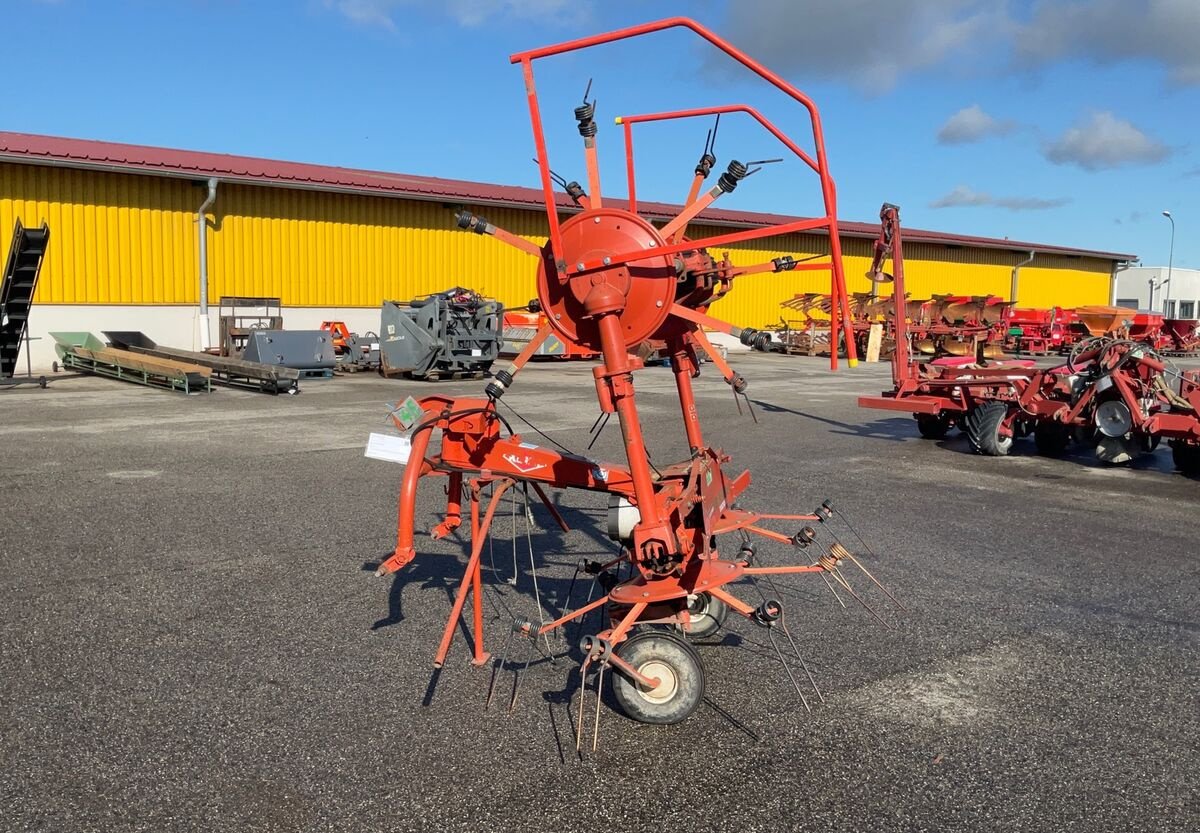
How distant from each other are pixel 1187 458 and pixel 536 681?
8.43 meters

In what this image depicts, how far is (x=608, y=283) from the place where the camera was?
3.91 meters

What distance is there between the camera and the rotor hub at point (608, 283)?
3.90 meters

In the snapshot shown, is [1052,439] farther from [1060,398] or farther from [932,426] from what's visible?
[932,426]

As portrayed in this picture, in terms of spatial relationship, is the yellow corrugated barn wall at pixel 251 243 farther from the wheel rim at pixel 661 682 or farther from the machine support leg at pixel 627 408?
the wheel rim at pixel 661 682

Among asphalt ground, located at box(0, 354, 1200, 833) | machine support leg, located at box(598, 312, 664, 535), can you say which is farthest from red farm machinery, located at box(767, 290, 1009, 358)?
machine support leg, located at box(598, 312, 664, 535)

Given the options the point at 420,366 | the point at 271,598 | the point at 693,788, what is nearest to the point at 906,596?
the point at 693,788

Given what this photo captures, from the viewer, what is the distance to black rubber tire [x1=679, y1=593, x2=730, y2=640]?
491 centimetres

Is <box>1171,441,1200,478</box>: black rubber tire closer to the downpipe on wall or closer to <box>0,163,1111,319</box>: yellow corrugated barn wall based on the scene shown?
<box>0,163,1111,319</box>: yellow corrugated barn wall

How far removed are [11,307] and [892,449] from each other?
15.1 meters

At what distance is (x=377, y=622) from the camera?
5.16 m

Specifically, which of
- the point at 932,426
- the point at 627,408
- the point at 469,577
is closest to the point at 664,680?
the point at 469,577

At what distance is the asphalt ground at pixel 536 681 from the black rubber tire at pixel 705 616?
0.09 meters

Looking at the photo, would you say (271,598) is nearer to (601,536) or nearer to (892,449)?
(601,536)

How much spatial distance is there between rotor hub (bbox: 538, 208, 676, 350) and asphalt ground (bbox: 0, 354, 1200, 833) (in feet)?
5.22
